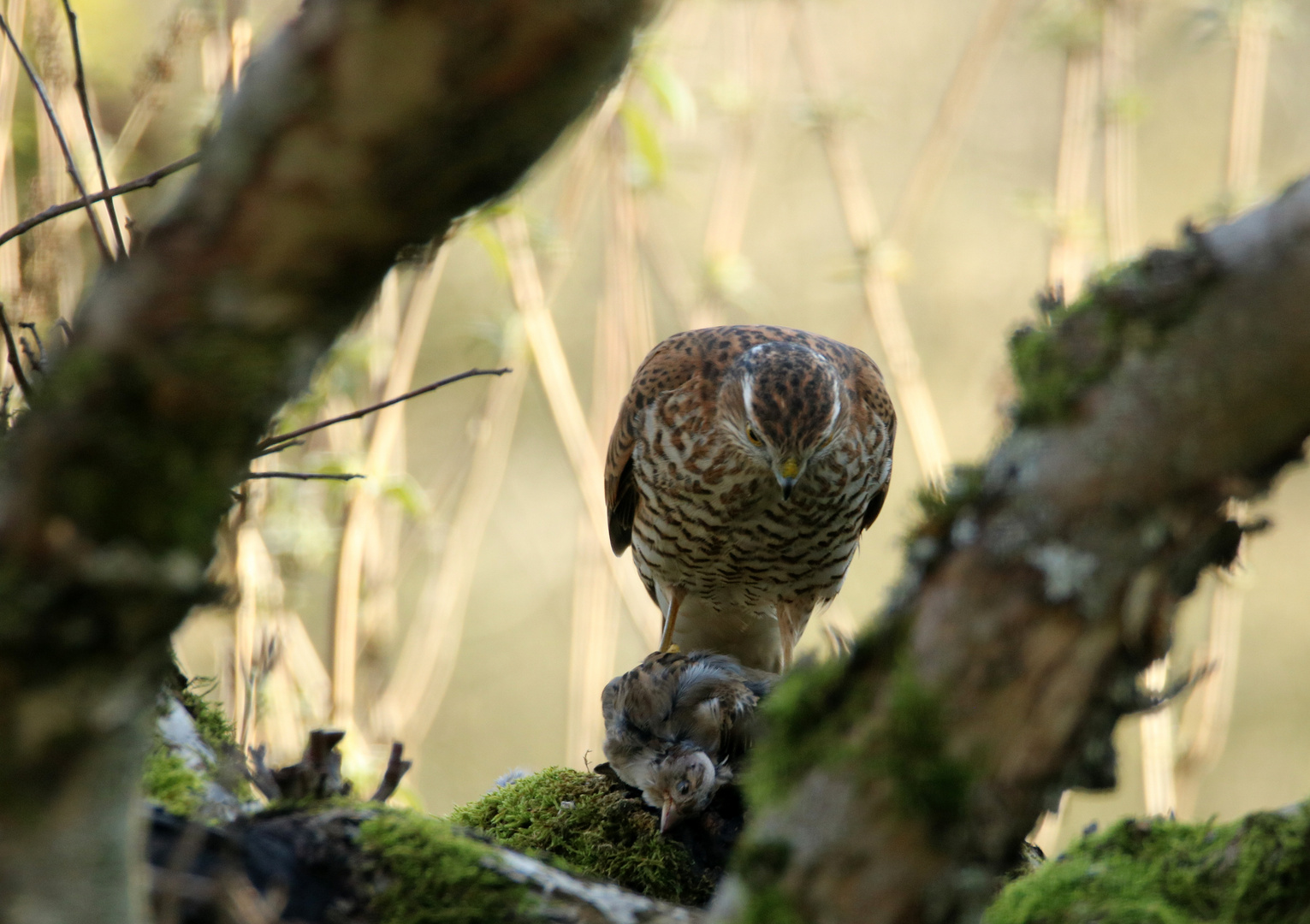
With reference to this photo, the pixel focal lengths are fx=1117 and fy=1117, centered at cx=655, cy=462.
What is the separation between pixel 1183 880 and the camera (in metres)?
1.89

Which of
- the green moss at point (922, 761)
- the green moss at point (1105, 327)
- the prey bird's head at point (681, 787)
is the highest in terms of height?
the prey bird's head at point (681, 787)

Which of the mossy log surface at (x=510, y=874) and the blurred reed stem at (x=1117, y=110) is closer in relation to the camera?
the mossy log surface at (x=510, y=874)

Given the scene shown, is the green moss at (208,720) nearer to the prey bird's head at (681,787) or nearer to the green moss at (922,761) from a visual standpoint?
the prey bird's head at (681,787)

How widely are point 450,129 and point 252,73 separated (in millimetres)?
210

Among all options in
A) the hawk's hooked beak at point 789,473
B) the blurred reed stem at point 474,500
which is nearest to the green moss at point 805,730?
the hawk's hooked beak at point 789,473

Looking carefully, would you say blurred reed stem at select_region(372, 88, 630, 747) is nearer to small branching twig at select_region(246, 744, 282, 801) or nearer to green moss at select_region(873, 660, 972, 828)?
small branching twig at select_region(246, 744, 282, 801)

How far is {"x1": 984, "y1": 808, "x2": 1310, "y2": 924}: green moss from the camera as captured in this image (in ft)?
5.76

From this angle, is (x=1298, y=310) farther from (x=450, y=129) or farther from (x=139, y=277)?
(x=139, y=277)

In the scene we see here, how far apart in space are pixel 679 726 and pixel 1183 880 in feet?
5.54

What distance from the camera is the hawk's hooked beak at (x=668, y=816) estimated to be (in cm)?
269

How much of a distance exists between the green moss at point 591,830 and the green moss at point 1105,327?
69.1 inches

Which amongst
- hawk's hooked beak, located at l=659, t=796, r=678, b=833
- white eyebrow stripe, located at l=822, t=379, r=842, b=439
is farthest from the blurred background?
white eyebrow stripe, located at l=822, t=379, r=842, b=439

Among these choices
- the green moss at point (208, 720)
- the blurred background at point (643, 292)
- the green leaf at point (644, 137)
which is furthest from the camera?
Answer: the green leaf at point (644, 137)

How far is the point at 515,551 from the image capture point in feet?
30.5
